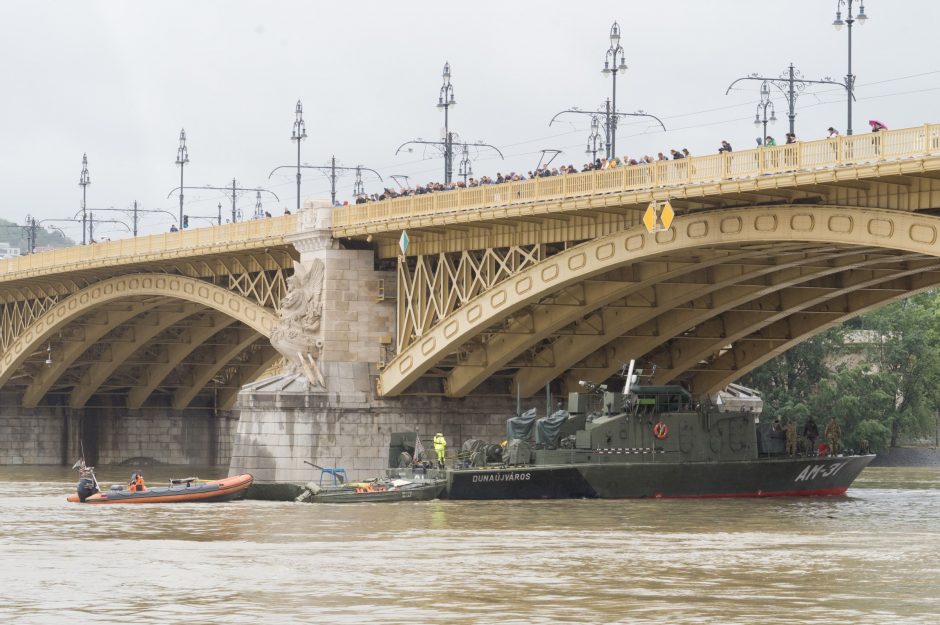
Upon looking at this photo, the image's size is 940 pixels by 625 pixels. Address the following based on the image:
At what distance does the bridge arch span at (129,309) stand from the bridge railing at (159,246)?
1268 mm

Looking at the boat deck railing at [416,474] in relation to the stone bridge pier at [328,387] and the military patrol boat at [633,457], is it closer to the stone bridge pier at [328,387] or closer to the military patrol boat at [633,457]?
the military patrol boat at [633,457]

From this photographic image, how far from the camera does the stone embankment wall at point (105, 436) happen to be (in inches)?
3659

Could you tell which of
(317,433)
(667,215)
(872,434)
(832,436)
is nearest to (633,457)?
(832,436)

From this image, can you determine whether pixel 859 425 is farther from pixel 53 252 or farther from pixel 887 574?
pixel 887 574

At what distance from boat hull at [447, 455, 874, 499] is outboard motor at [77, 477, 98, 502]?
1044 centimetres

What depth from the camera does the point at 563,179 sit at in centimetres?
5006

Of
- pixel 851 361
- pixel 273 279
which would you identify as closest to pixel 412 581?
pixel 273 279

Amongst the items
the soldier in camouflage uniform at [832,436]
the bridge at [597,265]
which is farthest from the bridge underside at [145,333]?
the soldier in camouflage uniform at [832,436]

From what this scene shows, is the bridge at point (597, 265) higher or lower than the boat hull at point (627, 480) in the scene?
higher

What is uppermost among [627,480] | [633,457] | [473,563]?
[633,457]

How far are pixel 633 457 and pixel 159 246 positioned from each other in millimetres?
26305

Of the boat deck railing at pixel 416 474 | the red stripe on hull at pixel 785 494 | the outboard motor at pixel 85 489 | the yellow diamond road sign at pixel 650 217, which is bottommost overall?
the red stripe on hull at pixel 785 494

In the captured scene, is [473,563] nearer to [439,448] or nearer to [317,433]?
[439,448]

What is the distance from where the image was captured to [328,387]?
195 ft
